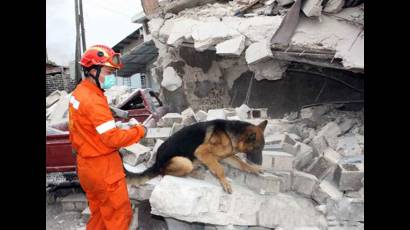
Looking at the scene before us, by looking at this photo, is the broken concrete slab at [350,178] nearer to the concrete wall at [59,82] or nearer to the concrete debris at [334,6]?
the concrete debris at [334,6]

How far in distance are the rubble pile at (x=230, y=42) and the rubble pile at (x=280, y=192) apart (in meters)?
1.30

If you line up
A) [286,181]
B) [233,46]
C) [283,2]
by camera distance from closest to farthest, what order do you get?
1. [286,181]
2. [233,46]
3. [283,2]

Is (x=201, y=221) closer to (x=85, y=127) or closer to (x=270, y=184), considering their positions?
(x=270, y=184)

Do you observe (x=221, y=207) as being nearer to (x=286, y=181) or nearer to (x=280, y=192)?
(x=280, y=192)

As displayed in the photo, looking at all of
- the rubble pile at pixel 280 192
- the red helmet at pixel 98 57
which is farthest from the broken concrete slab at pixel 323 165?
the red helmet at pixel 98 57

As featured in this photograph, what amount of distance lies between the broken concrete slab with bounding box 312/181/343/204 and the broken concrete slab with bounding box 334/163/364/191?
96mm

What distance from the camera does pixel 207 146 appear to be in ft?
15.1

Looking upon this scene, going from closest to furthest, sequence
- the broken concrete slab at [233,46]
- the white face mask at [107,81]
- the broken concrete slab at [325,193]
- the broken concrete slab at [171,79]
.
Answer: the white face mask at [107,81] → the broken concrete slab at [325,193] → the broken concrete slab at [233,46] → the broken concrete slab at [171,79]

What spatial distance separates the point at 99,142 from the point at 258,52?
3394mm

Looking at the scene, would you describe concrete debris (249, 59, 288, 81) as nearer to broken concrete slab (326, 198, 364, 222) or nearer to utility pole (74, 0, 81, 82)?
broken concrete slab (326, 198, 364, 222)

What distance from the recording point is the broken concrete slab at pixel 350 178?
14.6ft

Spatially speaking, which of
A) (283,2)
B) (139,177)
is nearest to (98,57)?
(139,177)
